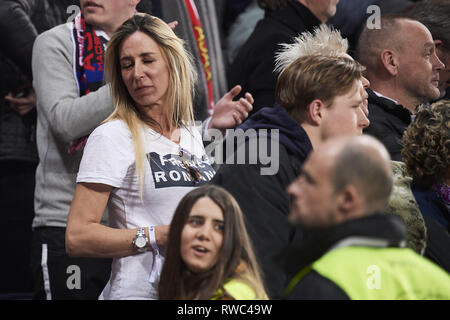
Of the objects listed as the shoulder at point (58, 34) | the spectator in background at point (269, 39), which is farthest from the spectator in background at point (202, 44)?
the shoulder at point (58, 34)

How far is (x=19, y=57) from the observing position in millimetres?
3307

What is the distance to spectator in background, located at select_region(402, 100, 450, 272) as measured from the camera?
283 cm

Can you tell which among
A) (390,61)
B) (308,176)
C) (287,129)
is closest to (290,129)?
(287,129)

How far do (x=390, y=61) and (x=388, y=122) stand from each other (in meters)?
0.37

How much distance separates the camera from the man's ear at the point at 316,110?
2.42 meters

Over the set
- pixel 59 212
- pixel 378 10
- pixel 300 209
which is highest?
pixel 378 10

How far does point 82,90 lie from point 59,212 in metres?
0.46

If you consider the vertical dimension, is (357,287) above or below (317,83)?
below

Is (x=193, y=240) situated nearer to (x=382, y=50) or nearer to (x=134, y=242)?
(x=134, y=242)

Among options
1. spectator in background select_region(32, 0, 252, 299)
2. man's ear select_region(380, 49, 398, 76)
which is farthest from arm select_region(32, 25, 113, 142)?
man's ear select_region(380, 49, 398, 76)

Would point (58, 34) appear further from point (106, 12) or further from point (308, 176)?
point (308, 176)

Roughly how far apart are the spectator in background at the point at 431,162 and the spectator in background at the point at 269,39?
2.17ft

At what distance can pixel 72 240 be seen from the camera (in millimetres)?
2426

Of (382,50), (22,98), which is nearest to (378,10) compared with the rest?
(382,50)
